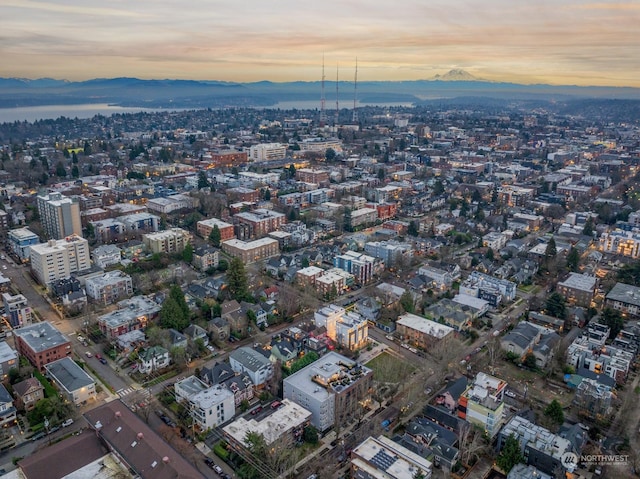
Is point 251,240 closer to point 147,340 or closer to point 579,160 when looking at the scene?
point 147,340

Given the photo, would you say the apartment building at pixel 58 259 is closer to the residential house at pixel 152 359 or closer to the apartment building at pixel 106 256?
the apartment building at pixel 106 256

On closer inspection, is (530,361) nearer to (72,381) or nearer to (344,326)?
(344,326)

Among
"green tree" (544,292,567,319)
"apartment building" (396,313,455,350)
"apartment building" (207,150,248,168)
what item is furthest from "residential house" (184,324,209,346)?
"apartment building" (207,150,248,168)

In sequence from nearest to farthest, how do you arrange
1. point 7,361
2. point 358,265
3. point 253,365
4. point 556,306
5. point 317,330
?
point 7,361 → point 253,365 → point 317,330 → point 556,306 → point 358,265

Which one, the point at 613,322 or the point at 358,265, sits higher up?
the point at 358,265

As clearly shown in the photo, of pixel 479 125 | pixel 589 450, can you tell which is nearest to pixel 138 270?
pixel 589 450

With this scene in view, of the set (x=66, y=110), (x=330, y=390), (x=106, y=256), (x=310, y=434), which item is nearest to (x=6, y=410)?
(x=310, y=434)

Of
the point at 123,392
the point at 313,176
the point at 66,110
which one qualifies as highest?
the point at 66,110
